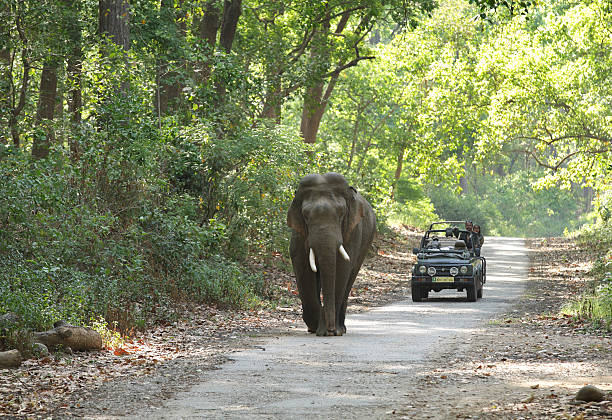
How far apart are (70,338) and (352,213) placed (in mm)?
5179

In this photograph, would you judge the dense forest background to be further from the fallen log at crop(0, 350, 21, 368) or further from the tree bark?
the fallen log at crop(0, 350, 21, 368)

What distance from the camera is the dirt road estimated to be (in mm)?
8203

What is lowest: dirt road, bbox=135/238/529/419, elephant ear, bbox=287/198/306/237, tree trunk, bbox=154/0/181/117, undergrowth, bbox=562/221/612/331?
dirt road, bbox=135/238/529/419

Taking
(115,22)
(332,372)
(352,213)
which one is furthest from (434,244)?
(332,372)

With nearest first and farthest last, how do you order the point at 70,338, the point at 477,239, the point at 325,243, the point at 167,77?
1. the point at 70,338
2. the point at 325,243
3. the point at 167,77
4. the point at 477,239

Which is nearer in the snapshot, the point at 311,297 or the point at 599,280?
the point at 311,297

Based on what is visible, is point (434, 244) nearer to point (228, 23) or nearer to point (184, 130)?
point (184, 130)

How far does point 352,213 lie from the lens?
49.2 feet

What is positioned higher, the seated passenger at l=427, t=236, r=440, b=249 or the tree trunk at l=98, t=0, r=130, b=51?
the tree trunk at l=98, t=0, r=130, b=51

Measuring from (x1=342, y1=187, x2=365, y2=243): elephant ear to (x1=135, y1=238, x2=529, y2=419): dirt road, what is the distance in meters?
1.59

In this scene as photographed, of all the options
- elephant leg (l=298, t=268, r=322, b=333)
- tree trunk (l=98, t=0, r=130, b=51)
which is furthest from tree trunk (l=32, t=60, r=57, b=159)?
elephant leg (l=298, t=268, r=322, b=333)

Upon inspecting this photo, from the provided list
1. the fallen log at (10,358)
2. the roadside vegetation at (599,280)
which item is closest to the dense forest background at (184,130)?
the roadside vegetation at (599,280)

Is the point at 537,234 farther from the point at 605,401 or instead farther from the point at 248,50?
the point at 605,401

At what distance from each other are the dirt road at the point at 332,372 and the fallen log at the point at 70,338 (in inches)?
69.7
